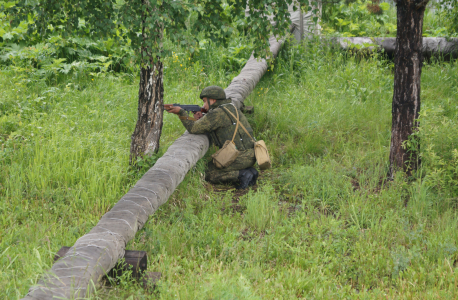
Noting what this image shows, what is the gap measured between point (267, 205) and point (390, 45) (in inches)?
277

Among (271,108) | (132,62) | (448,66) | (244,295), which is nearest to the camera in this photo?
(244,295)

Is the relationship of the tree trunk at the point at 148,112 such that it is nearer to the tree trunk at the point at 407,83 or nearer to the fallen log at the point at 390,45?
the tree trunk at the point at 407,83

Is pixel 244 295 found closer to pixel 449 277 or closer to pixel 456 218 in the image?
pixel 449 277

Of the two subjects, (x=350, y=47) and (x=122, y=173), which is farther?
(x=350, y=47)

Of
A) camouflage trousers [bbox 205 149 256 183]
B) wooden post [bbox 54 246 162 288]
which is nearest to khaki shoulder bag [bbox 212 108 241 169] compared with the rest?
camouflage trousers [bbox 205 149 256 183]

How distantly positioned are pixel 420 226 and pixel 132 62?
3446 mm

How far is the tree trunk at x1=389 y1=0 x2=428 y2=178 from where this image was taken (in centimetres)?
506

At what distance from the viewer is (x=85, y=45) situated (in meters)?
9.20

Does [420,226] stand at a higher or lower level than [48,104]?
lower

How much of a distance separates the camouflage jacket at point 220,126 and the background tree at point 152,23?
605 mm

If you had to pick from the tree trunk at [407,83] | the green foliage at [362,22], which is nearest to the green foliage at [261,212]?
the tree trunk at [407,83]

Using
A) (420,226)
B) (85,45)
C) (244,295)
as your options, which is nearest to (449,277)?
(420,226)

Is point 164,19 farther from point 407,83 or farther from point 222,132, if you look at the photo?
point 407,83

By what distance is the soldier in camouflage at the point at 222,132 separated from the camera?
18.7 ft
